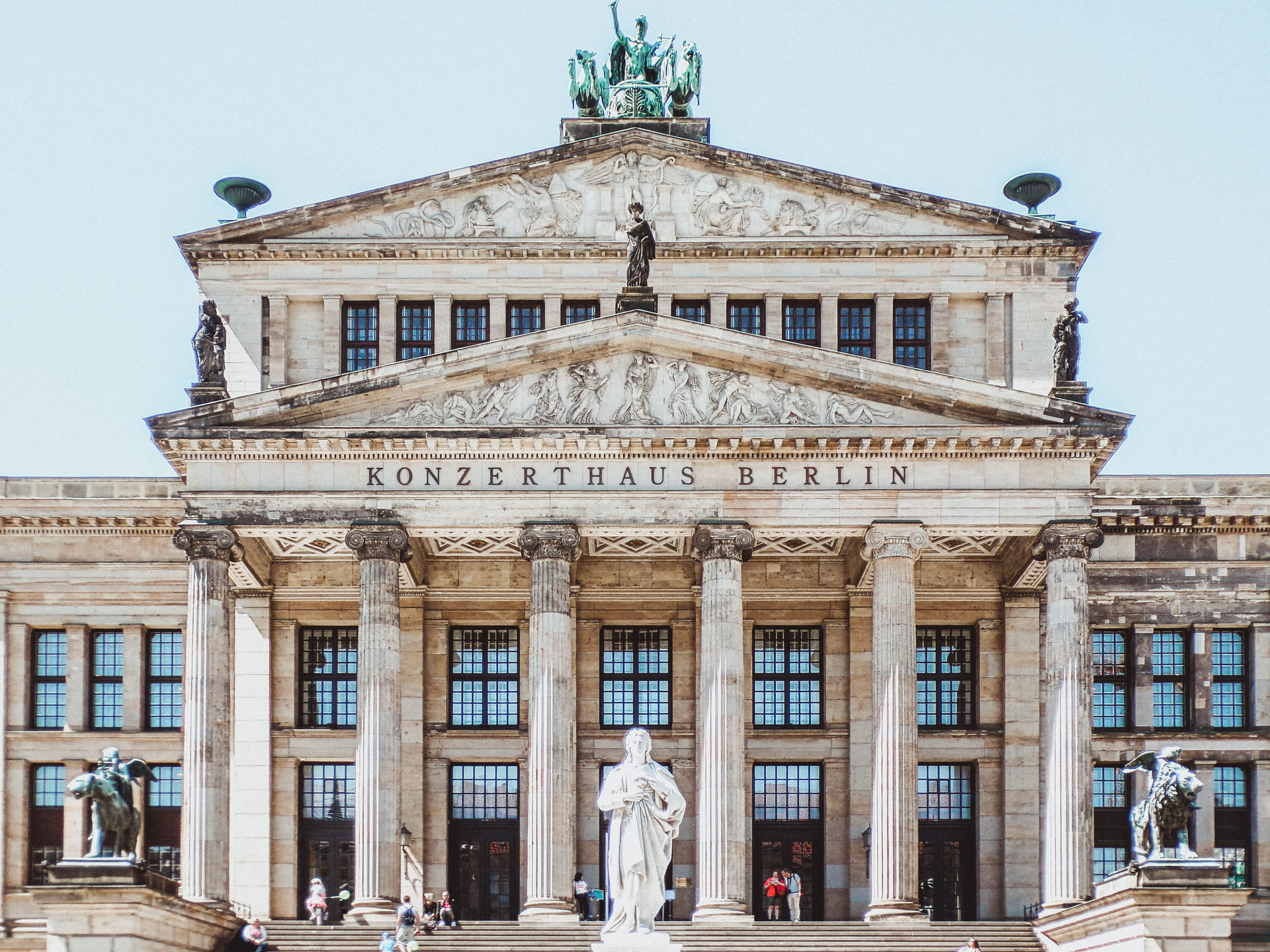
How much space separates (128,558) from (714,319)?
16.5 metres

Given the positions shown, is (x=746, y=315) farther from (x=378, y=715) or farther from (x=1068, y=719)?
(x=378, y=715)

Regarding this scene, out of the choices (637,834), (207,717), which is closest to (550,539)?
(207,717)

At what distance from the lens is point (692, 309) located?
55156 millimetres

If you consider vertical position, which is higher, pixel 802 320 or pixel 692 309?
pixel 692 309

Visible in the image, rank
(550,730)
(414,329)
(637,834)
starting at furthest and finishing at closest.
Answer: (414,329) < (550,730) < (637,834)

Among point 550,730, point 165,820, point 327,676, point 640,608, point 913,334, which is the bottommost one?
point 165,820

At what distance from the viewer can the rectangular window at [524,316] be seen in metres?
55.1

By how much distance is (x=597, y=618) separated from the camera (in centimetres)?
5406

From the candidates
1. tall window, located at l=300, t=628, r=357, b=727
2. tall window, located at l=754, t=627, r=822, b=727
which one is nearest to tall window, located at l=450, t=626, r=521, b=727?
tall window, located at l=300, t=628, r=357, b=727

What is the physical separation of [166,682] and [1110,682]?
80.6 ft

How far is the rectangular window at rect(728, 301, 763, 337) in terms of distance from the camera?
55.1m

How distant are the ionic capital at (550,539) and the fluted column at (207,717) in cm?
673

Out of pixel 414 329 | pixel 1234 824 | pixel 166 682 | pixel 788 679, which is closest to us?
pixel 1234 824

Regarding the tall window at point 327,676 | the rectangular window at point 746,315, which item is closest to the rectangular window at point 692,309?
the rectangular window at point 746,315
